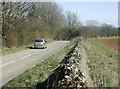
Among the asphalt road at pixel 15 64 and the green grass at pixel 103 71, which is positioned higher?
the green grass at pixel 103 71

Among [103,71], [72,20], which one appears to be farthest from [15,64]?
[72,20]

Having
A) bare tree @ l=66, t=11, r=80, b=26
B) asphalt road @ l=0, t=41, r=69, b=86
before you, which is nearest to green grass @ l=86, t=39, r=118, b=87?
asphalt road @ l=0, t=41, r=69, b=86

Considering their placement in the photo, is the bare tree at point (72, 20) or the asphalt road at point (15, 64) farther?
the bare tree at point (72, 20)

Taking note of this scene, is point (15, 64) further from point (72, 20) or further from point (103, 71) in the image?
point (72, 20)

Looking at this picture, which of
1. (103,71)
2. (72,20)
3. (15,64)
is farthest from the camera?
(72,20)

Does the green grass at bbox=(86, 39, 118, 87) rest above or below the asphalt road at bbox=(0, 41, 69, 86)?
above

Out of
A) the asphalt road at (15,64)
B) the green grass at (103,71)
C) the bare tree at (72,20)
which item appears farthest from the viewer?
the bare tree at (72,20)

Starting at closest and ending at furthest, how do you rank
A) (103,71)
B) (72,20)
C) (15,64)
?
(103,71), (15,64), (72,20)

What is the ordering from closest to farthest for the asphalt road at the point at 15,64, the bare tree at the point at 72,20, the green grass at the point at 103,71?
the green grass at the point at 103,71 → the asphalt road at the point at 15,64 → the bare tree at the point at 72,20

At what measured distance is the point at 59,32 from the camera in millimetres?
65812

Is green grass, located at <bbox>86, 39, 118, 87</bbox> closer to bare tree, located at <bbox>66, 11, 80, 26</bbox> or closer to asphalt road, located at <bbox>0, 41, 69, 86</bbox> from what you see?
asphalt road, located at <bbox>0, 41, 69, 86</bbox>

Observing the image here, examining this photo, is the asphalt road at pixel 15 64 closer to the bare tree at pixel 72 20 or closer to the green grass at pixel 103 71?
the green grass at pixel 103 71

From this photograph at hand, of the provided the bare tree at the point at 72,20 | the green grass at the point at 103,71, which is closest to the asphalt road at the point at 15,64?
the green grass at the point at 103,71

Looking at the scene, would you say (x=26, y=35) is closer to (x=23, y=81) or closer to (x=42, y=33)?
(x=42, y=33)
